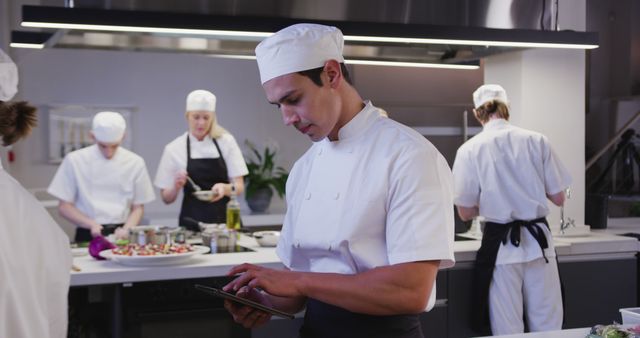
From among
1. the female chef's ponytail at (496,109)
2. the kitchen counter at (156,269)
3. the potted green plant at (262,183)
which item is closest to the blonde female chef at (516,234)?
the female chef's ponytail at (496,109)

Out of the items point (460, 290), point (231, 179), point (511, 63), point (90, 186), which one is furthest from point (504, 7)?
point (90, 186)

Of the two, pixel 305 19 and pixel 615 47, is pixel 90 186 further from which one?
pixel 615 47

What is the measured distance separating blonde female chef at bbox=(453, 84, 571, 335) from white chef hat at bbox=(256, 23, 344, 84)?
2334mm

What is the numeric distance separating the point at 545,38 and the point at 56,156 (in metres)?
4.76

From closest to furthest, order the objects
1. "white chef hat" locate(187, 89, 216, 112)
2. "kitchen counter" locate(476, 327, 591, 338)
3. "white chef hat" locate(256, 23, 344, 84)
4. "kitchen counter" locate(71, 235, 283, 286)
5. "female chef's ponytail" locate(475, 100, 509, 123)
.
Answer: "white chef hat" locate(256, 23, 344, 84), "kitchen counter" locate(476, 327, 591, 338), "kitchen counter" locate(71, 235, 283, 286), "female chef's ponytail" locate(475, 100, 509, 123), "white chef hat" locate(187, 89, 216, 112)

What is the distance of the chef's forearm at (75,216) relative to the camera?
4.71 m

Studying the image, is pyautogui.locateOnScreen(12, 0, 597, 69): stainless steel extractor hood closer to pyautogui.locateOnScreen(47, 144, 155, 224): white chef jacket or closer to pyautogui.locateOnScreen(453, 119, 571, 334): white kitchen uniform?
pyautogui.locateOnScreen(453, 119, 571, 334): white kitchen uniform

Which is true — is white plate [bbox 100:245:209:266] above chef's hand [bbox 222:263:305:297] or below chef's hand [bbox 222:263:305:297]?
below

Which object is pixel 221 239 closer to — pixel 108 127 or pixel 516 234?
pixel 108 127

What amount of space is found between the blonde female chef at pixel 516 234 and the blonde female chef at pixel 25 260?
8.64ft

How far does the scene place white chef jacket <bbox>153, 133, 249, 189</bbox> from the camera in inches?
206

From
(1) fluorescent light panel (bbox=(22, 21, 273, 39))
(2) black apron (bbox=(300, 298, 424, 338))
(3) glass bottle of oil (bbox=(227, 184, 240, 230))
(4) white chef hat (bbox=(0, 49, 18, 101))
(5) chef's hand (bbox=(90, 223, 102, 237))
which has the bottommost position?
(5) chef's hand (bbox=(90, 223, 102, 237))

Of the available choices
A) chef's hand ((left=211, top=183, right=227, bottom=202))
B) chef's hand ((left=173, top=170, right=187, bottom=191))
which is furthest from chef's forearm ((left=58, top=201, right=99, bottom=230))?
chef's hand ((left=211, top=183, right=227, bottom=202))

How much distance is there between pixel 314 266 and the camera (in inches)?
83.9
